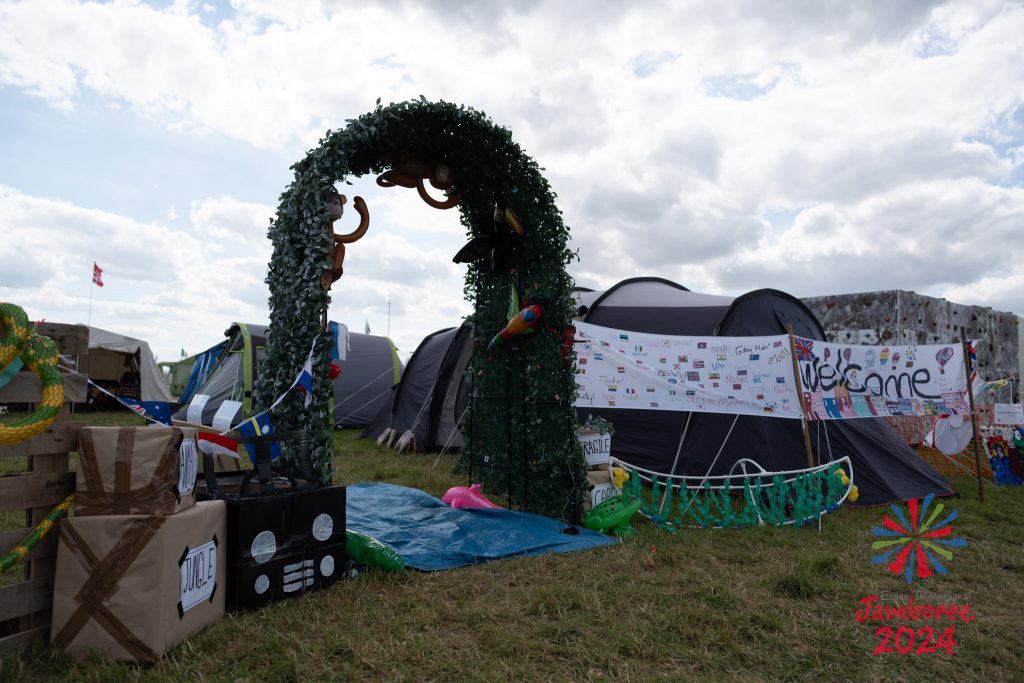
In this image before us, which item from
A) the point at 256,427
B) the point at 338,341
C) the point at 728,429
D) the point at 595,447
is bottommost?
the point at 595,447

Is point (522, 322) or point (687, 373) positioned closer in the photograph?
point (522, 322)

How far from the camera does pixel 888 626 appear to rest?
10.5 feet

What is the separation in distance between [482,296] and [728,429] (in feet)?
9.84

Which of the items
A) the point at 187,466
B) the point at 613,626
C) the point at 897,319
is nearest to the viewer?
the point at 187,466

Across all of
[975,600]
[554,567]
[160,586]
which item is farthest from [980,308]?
[160,586]

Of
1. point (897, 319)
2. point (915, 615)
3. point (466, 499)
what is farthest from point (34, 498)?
point (897, 319)

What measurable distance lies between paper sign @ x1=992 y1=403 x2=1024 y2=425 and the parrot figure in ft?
24.1

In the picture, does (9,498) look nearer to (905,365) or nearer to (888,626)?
(888,626)

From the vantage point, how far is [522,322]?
534cm

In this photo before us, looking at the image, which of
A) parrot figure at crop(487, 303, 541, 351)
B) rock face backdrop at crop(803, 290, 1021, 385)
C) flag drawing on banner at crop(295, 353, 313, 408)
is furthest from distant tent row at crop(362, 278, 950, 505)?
rock face backdrop at crop(803, 290, 1021, 385)

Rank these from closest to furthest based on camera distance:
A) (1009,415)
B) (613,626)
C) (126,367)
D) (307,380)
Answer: (613,626), (307,380), (1009,415), (126,367)

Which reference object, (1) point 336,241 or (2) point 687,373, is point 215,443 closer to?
(1) point 336,241

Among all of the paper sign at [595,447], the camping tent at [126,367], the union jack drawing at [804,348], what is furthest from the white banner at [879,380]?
the camping tent at [126,367]

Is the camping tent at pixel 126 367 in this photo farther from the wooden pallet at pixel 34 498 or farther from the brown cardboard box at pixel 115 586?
the brown cardboard box at pixel 115 586
